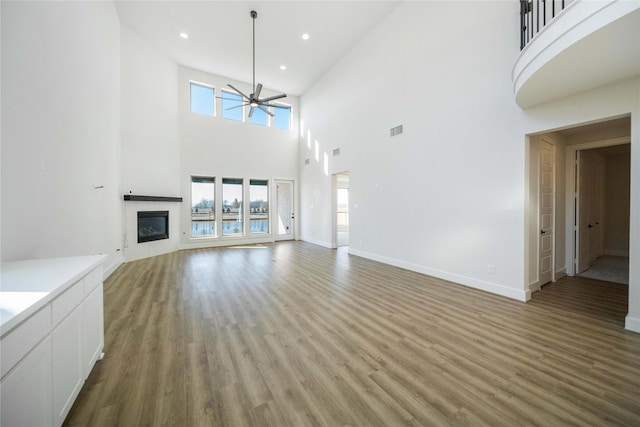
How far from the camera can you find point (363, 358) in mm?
2152

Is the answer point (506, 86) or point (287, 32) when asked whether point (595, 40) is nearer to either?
point (506, 86)

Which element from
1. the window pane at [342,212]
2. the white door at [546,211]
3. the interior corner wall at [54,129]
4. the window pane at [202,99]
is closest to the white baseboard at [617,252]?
the white door at [546,211]

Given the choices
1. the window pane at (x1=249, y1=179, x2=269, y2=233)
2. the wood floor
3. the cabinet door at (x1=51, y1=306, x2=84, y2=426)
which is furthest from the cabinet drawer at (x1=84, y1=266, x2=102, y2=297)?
the window pane at (x1=249, y1=179, x2=269, y2=233)

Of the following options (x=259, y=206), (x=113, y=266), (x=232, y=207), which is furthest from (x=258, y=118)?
(x=113, y=266)

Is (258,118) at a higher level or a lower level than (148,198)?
higher

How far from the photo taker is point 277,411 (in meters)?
1.59

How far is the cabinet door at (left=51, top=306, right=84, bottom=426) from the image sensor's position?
1366 mm

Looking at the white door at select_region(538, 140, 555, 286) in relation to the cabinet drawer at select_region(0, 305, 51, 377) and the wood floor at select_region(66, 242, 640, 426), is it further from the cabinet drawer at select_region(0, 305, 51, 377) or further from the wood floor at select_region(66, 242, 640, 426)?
the cabinet drawer at select_region(0, 305, 51, 377)

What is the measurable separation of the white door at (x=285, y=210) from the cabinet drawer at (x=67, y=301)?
7.77 m

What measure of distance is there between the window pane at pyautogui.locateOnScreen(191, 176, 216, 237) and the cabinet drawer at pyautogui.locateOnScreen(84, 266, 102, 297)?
20.2 ft

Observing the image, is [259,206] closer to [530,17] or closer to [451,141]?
[451,141]

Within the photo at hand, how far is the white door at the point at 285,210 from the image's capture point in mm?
9495

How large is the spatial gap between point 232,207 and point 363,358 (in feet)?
24.5

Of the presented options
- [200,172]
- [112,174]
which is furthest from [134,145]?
[200,172]
